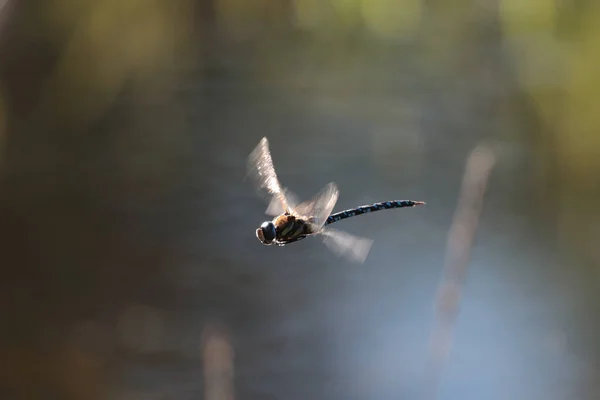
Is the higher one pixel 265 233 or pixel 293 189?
pixel 293 189

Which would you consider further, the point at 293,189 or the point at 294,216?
the point at 293,189

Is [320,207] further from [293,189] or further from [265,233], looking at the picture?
[293,189]

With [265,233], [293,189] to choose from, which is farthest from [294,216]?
[293,189]

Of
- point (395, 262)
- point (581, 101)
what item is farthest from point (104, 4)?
point (581, 101)

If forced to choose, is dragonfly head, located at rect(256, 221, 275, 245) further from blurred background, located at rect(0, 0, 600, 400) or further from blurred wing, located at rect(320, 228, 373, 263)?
blurred background, located at rect(0, 0, 600, 400)

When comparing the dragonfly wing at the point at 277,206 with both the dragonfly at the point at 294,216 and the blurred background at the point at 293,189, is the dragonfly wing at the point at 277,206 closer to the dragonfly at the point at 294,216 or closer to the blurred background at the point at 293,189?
the dragonfly at the point at 294,216

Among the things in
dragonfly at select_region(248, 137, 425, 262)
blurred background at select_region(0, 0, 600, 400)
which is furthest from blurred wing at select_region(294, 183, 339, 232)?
blurred background at select_region(0, 0, 600, 400)

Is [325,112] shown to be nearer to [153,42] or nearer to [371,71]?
[371,71]
